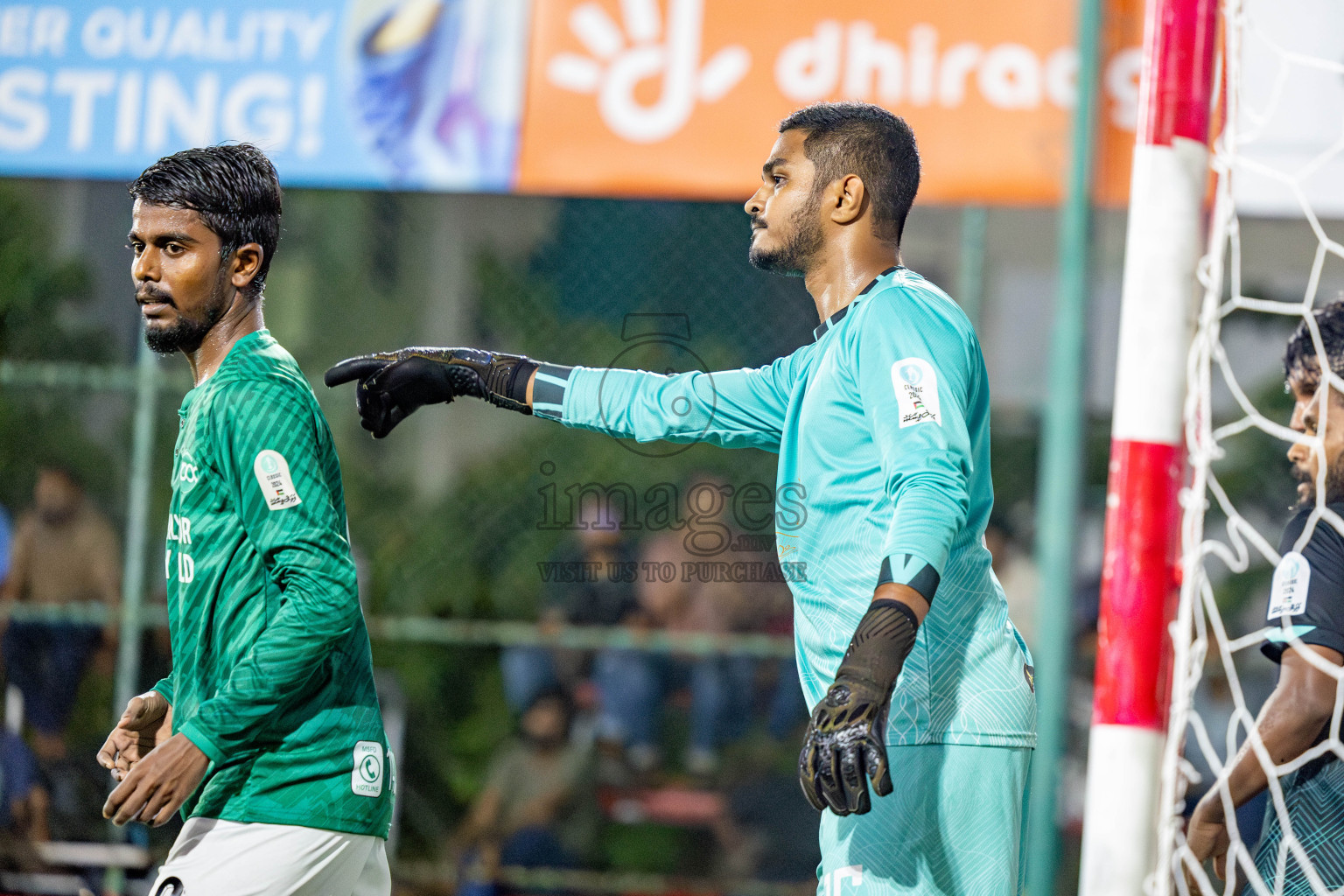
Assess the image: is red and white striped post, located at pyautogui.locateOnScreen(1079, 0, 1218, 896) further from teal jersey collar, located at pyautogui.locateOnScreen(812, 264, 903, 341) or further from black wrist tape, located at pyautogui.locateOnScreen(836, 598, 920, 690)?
teal jersey collar, located at pyautogui.locateOnScreen(812, 264, 903, 341)

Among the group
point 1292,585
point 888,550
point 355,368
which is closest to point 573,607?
point 355,368

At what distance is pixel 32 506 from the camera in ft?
19.4

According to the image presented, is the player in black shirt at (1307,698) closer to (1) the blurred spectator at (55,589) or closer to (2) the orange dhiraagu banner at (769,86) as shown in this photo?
(2) the orange dhiraagu banner at (769,86)

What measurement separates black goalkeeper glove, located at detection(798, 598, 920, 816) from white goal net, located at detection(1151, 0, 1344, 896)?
503 millimetres

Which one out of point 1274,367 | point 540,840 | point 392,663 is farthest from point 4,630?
point 1274,367


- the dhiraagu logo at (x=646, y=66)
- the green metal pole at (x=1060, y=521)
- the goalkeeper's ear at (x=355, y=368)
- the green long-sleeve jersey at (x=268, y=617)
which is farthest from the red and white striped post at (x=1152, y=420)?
the dhiraagu logo at (x=646, y=66)

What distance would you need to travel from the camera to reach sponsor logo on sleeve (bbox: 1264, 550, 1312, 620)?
302 cm

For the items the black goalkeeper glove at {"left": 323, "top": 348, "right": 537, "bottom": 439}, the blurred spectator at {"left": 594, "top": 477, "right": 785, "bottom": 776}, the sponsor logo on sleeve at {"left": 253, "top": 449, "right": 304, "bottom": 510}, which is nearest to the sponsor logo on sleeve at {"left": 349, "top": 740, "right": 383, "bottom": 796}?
the sponsor logo on sleeve at {"left": 253, "top": 449, "right": 304, "bottom": 510}

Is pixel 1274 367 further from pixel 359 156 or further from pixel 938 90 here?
pixel 359 156

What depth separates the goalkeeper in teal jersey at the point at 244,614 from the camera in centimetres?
235

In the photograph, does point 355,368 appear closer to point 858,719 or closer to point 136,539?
point 858,719

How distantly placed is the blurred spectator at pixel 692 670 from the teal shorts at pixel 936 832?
325cm

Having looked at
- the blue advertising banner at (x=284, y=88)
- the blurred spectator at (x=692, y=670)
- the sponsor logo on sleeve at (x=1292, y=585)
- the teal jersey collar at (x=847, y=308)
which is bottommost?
the blurred spectator at (x=692, y=670)

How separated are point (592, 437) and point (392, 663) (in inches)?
49.6
